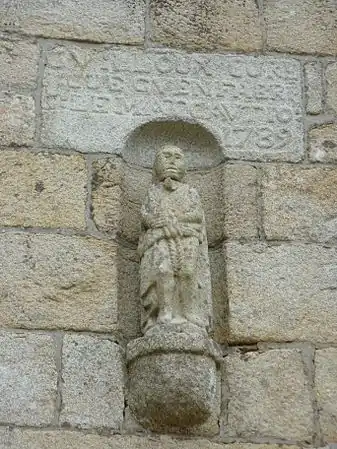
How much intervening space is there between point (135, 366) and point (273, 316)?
55cm

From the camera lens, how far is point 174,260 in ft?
12.3

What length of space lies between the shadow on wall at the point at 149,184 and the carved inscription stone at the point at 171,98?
5 centimetres

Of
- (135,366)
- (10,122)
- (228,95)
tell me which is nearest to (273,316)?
(135,366)

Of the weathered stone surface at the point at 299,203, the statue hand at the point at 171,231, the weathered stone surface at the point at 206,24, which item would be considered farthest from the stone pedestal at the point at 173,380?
the weathered stone surface at the point at 206,24

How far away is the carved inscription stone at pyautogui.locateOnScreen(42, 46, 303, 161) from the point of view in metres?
4.16

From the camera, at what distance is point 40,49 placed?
4293mm

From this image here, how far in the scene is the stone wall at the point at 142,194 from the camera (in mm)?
3678

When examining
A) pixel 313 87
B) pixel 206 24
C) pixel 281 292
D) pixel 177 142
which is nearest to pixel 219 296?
pixel 281 292

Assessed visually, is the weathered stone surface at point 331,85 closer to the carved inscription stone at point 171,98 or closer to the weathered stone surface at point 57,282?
the carved inscription stone at point 171,98

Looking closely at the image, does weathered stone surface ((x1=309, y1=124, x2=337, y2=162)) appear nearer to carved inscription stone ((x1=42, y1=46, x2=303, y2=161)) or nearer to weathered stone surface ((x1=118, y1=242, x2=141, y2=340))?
carved inscription stone ((x1=42, y1=46, x2=303, y2=161))

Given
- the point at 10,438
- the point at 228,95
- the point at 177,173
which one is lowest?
the point at 10,438

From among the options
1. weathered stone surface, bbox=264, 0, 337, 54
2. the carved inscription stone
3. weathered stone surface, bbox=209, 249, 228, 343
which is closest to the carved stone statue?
weathered stone surface, bbox=209, 249, 228, 343

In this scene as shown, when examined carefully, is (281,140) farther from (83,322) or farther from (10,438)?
(10,438)

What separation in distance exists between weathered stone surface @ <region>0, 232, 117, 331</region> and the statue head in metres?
0.34
